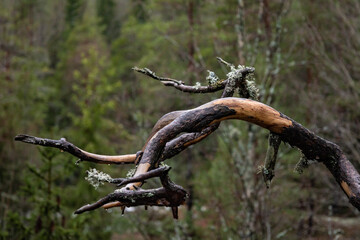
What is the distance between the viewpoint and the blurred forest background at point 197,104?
7781 millimetres

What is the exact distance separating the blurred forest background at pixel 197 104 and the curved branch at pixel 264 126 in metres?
2.47

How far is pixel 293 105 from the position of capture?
13797mm

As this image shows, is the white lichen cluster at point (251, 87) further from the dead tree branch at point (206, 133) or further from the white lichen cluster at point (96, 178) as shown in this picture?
the white lichen cluster at point (96, 178)

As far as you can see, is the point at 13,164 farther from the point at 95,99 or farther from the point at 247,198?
Answer: the point at 247,198

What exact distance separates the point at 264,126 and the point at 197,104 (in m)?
6.27

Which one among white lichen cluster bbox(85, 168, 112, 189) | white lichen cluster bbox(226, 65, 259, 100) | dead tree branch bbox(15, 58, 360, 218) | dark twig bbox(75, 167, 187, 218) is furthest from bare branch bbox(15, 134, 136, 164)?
white lichen cluster bbox(226, 65, 259, 100)

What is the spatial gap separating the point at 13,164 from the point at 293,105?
9.35 metres

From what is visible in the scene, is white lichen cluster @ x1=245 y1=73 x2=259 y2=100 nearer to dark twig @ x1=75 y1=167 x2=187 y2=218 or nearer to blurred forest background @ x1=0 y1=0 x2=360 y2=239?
dark twig @ x1=75 y1=167 x2=187 y2=218

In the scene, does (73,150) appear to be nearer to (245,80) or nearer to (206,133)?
(206,133)

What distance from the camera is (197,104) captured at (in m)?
8.94

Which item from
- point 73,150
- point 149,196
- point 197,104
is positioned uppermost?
point 197,104

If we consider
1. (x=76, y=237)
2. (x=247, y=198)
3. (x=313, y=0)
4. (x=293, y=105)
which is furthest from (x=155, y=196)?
(x=313, y=0)

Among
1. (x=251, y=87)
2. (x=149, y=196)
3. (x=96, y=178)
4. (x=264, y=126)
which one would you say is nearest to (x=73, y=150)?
(x=96, y=178)

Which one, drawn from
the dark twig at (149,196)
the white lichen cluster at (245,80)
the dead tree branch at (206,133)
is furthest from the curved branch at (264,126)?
the white lichen cluster at (245,80)
